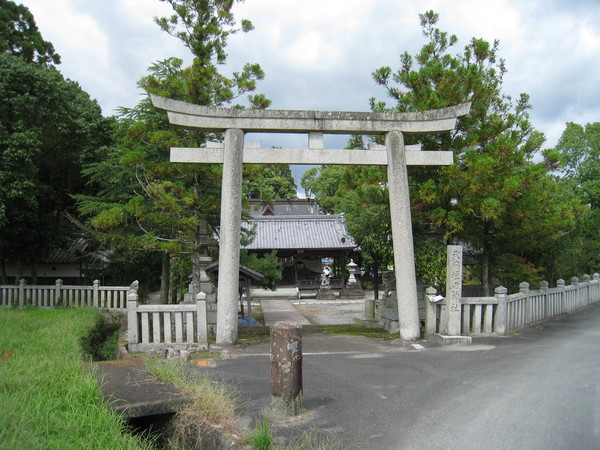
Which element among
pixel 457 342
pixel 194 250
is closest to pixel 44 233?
pixel 194 250

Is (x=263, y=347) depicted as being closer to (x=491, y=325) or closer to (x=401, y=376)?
(x=401, y=376)

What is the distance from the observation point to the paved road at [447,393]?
4.48 metres

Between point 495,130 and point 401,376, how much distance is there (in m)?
7.00

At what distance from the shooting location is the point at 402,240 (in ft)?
31.2

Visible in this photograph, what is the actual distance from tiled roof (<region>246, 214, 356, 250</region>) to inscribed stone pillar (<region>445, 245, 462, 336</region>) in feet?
53.2

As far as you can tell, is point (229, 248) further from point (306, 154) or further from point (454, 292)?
point (454, 292)

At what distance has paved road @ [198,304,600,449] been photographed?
14.7 feet

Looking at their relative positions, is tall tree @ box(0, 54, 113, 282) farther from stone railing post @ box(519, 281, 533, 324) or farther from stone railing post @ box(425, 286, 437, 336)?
stone railing post @ box(519, 281, 533, 324)

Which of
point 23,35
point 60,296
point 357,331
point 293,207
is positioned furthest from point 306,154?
Answer: point 293,207

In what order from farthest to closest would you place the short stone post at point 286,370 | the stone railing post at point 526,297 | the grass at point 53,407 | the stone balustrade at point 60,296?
the stone balustrade at point 60,296 → the stone railing post at point 526,297 → the short stone post at point 286,370 → the grass at point 53,407

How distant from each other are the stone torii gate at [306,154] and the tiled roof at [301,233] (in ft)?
52.3

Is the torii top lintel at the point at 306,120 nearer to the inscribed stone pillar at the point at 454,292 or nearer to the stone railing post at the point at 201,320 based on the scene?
the inscribed stone pillar at the point at 454,292

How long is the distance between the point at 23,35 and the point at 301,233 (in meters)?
16.5

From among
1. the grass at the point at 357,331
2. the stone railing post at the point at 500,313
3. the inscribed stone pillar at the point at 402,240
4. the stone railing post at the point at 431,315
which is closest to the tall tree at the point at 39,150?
the grass at the point at 357,331
